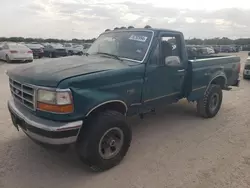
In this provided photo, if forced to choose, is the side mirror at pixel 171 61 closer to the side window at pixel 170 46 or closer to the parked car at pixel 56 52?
the side window at pixel 170 46

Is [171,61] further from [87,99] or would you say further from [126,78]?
[87,99]

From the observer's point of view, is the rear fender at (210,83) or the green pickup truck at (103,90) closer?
the green pickup truck at (103,90)

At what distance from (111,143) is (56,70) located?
1.28 m

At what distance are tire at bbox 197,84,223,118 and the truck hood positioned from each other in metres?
2.55

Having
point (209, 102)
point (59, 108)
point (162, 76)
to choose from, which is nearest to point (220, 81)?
point (209, 102)

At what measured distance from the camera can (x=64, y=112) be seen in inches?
122

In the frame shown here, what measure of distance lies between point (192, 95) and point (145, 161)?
2.04 metres

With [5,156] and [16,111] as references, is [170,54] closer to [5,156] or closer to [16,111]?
[16,111]

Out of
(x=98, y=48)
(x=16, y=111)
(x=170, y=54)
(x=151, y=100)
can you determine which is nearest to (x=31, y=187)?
(x=16, y=111)

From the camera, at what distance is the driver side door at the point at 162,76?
414cm

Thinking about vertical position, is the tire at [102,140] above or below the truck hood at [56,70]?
below

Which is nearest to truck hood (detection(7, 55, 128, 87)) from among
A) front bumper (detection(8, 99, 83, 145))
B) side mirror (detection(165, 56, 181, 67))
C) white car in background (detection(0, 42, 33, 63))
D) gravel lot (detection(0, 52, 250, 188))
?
front bumper (detection(8, 99, 83, 145))

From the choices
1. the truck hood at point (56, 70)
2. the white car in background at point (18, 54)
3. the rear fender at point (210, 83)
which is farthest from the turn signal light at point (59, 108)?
the white car in background at point (18, 54)

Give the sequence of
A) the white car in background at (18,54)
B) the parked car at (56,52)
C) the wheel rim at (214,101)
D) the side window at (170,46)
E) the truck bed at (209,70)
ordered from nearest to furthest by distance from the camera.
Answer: the side window at (170,46)
the truck bed at (209,70)
the wheel rim at (214,101)
the white car in background at (18,54)
the parked car at (56,52)
